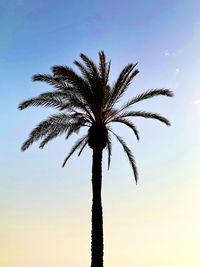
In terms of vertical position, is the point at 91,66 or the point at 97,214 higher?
the point at 91,66

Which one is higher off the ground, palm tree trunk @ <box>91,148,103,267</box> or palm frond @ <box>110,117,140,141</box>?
palm frond @ <box>110,117,140,141</box>

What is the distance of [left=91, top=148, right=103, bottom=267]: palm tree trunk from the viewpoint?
2184 cm

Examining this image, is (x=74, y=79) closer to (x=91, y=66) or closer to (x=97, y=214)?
(x=91, y=66)

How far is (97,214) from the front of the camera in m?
22.4

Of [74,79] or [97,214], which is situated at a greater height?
[74,79]

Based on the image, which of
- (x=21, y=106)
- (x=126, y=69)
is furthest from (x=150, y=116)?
(x=21, y=106)

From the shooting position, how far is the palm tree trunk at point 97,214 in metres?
21.8

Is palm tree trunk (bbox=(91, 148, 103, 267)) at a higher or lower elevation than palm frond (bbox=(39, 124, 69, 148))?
lower

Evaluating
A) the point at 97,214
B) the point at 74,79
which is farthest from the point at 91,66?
the point at 97,214

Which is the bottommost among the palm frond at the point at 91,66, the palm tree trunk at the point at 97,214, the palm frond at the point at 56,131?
the palm tree trunk at the point at 97,214

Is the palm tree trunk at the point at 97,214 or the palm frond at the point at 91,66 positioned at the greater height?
the palm frond at the point at 91,66

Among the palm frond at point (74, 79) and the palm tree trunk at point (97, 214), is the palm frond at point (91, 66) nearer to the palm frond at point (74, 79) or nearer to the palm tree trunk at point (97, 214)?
the palm frond at point (74, 79)

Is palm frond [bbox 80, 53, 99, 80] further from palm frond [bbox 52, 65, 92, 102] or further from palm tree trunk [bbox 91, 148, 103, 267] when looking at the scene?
palm tree trunk [bbox 91, 148, 103, 267]

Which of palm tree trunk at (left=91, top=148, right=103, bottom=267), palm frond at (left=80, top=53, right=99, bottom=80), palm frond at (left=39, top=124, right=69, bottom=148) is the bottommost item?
palm tree trunk at (left=91, top=148, right=103, bottom=267)
